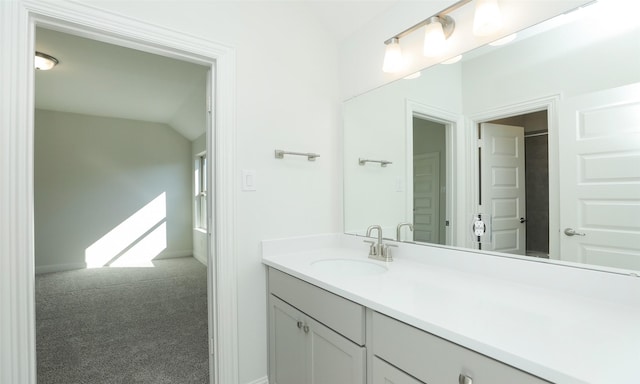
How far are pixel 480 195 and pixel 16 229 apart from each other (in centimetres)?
194

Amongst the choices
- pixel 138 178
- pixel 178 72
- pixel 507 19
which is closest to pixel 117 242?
pixel 138 178

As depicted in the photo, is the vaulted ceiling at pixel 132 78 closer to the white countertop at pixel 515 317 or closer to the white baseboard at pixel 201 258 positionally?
the white countertop at pixel 515 317

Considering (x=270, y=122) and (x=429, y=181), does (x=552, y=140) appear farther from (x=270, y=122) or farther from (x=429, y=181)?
(x=270, y=122)

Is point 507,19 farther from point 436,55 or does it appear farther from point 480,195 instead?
point 480,195

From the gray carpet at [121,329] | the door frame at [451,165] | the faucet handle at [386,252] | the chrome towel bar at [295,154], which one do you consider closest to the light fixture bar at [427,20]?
the door frame at [451,165]

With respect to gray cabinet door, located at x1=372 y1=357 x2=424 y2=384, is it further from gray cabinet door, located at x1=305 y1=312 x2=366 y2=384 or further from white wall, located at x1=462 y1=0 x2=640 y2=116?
white wall, located at x1=462 y1=0 x2=640 y2=116

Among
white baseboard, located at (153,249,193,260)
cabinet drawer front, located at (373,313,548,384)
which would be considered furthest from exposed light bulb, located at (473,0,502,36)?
white baseboard, located at (153,249,193,260)

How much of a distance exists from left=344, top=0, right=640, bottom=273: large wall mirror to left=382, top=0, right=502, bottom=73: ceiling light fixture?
92mm

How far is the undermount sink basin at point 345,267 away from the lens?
159 centimetres

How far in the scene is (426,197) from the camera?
162 cm

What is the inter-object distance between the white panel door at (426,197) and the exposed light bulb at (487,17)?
1.95 ft

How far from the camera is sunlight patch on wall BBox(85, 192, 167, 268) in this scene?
15.8 feet

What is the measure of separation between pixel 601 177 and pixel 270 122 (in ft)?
4.94

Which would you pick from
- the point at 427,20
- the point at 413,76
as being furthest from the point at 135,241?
the point at 427,20
